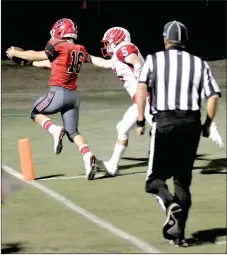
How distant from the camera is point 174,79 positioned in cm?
814

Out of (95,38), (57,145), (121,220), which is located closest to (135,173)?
(57,145)

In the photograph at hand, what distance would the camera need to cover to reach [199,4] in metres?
32.2

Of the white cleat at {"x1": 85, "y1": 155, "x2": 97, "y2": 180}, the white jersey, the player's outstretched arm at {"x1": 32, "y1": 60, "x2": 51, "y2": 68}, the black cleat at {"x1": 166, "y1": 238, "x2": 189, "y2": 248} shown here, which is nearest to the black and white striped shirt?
the black cleat at {"x1": 166, "y1": 238, "x2": 189, "y2": 248}

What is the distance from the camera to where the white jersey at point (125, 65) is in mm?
11890

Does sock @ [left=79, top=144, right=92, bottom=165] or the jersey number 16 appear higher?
the jersey number 16

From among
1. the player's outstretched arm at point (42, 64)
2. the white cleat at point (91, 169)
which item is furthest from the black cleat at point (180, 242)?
the player's outstretched arm at point (42, 64)

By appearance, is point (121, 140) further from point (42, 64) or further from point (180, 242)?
point (180, 242)

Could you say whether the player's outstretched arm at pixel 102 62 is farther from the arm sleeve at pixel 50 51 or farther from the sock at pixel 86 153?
the sock at pixel 86 153

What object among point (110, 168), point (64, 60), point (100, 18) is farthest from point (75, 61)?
point (100, 18)

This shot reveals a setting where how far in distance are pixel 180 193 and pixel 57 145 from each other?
13.9ft

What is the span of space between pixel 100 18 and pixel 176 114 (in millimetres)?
23726

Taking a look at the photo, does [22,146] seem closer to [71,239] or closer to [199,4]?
[71,239]

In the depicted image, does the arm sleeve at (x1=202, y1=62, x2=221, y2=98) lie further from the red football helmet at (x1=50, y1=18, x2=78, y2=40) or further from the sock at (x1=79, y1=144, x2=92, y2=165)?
→ the red football helmet at (x1=50, y1=18, x2=78, y2=40)

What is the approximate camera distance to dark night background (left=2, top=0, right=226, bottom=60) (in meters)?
31.5
